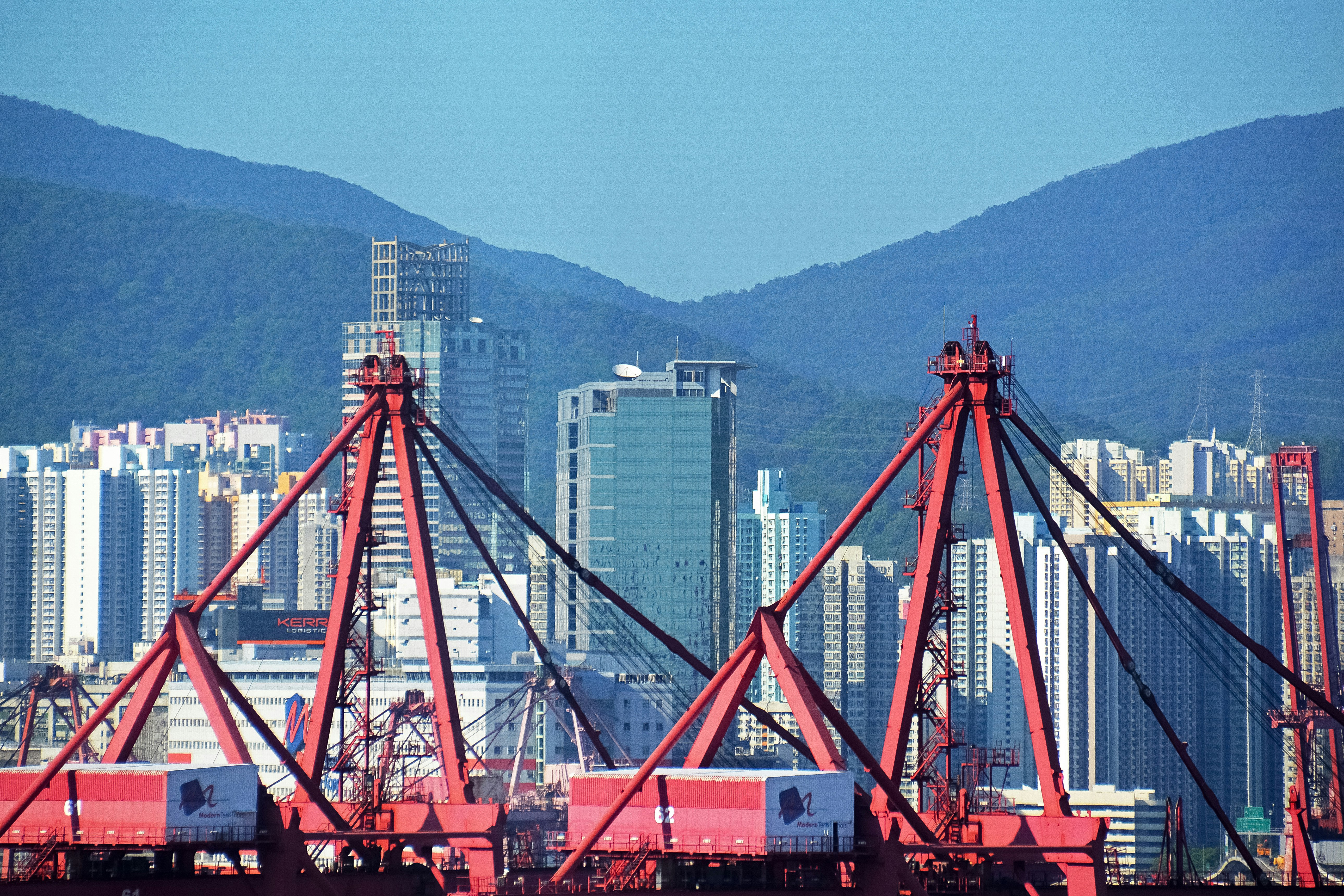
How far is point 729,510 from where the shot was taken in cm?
17150

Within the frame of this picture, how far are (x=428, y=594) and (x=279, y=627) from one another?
284 ft

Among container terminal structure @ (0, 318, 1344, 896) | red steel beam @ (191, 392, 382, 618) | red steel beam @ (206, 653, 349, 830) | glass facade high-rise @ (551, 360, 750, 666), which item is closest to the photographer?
container terminal structure @ (0, 318, 1344, 896)

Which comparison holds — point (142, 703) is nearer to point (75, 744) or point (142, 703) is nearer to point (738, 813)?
point (75, 744)

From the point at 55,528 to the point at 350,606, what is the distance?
140021 mm

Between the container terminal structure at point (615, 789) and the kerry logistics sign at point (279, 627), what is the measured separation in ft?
257

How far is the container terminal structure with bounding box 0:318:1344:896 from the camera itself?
51625 millimetres

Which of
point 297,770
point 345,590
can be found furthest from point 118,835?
point 345,590

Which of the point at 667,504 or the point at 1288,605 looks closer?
the point at 1288,605

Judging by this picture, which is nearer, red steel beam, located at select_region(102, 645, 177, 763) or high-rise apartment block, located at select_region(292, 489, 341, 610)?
red steel beam, located at select_region(102, 645, 177, 763)

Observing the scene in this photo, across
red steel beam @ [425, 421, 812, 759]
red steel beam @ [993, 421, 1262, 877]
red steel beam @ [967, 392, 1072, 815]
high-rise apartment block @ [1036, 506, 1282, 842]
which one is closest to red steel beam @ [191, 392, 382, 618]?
red steel beam @ [425, 421, 812, 759]

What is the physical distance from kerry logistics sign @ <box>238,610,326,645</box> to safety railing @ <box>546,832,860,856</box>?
91627 millimetres

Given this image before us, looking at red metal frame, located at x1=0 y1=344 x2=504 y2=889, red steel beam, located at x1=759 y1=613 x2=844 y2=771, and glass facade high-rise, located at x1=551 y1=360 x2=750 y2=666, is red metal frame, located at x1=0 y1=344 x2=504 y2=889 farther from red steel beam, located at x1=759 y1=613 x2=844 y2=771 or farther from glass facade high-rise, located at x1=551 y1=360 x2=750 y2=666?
glass facade high-rise, located at x1=551 y1=360 x2=750 y2=666

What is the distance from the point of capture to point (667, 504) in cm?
16888

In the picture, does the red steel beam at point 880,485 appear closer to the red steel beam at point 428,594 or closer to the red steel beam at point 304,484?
the red steel beam at point 428,594
